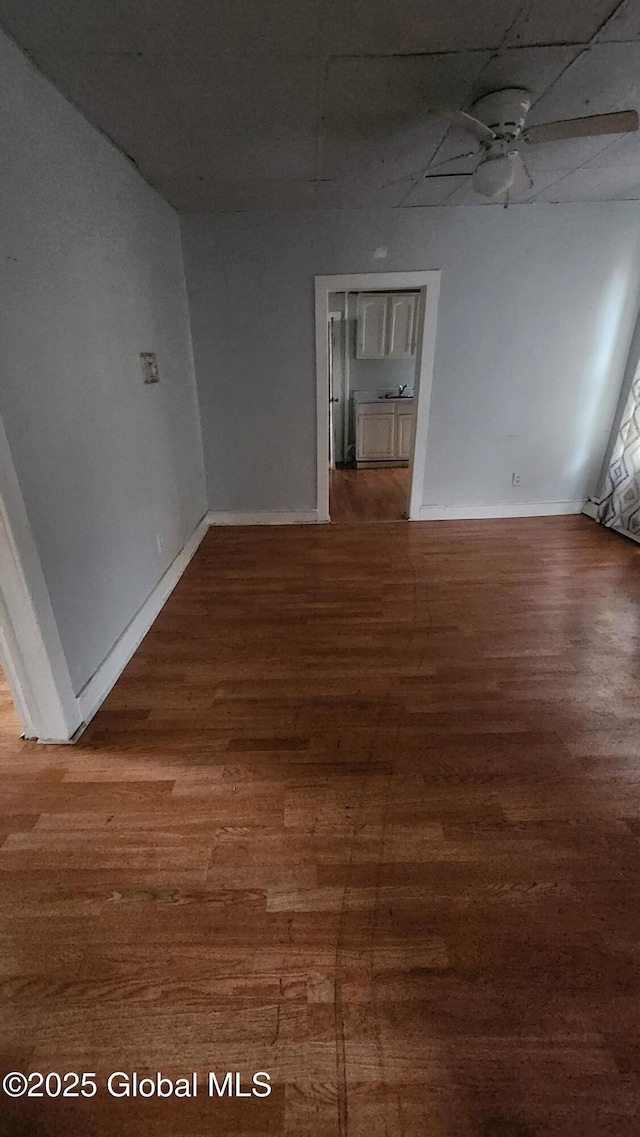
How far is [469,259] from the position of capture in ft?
11.2

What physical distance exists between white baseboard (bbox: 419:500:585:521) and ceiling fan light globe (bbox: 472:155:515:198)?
2357 millimetres

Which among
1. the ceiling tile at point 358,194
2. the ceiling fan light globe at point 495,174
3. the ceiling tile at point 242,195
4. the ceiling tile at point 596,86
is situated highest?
the ceiling tile at point 596,86

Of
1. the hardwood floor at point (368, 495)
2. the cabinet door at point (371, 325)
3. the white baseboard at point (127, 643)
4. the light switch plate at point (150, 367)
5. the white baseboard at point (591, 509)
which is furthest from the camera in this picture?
the cabinet door at point (371, 325)

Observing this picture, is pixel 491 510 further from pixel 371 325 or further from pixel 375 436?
pixel 371 325

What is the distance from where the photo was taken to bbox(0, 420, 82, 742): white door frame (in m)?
1.49

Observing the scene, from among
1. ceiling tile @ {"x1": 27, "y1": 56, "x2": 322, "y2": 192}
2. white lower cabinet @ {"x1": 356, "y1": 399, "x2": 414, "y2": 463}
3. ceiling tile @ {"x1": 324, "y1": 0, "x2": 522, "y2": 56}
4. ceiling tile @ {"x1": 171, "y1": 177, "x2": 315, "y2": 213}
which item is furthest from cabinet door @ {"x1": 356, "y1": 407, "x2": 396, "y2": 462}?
ceiling tile @ {"x1": 324, "y1": 0, "x2": 522, "y2": 56}

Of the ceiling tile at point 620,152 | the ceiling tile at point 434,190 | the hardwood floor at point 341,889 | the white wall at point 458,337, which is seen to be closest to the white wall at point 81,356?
the hardwood floor at point 341,889

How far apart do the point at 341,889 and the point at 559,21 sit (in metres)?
2.85

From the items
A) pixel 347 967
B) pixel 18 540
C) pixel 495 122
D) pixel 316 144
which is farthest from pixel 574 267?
pixel 347 967

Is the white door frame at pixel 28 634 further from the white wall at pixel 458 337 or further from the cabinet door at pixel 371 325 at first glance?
the cabinet door at pixel 371 325

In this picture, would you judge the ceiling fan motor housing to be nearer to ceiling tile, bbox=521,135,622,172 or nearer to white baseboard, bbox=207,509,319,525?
ceiling tile, bbox=521,135,622,172

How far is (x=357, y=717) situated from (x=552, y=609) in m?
1.49

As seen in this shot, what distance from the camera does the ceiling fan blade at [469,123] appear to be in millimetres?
1817

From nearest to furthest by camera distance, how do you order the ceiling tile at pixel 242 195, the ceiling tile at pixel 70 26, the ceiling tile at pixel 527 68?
the ceiling tile at pixel 70 26 < the ceiling tile at pixel 527 68 < the ceiling tile at pixel 242 195
